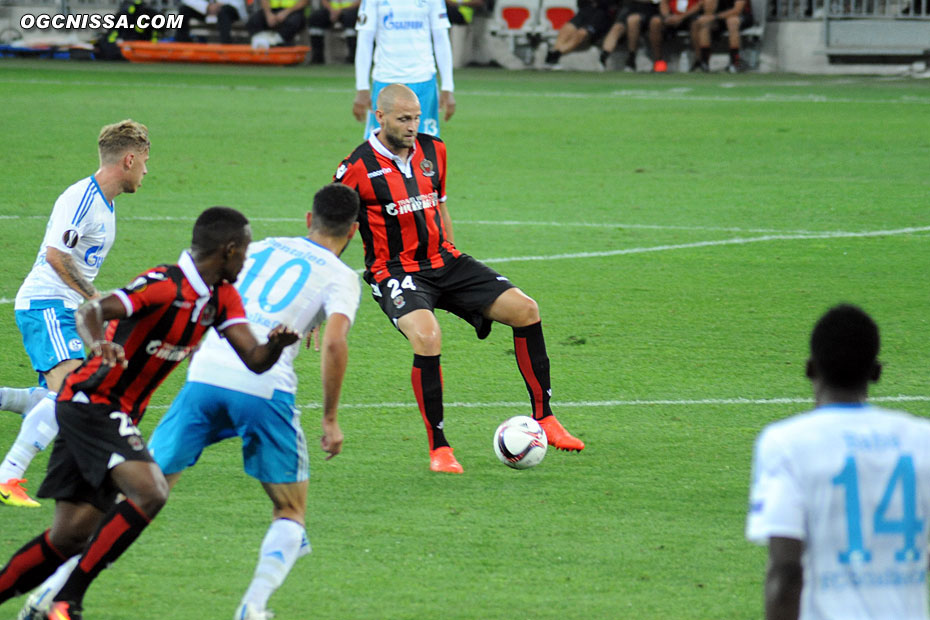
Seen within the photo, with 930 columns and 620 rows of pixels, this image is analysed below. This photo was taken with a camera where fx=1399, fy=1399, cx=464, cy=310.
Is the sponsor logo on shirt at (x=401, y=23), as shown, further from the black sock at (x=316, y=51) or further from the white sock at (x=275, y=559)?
the black sock at (x=316, y=51)

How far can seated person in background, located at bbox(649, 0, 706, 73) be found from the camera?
24.3 metres

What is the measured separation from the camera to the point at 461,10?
85.6ft

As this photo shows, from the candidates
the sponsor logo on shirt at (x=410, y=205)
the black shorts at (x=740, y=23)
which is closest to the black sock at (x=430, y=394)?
the sponsor logo on shirt at (x=410, y=205)

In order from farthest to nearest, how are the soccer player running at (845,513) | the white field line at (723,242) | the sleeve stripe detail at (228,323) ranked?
the white field line at (723,242) < the sleeve stripe detail at (228,323) < the soccer player running at (845,513)

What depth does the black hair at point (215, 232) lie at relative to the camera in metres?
4.39

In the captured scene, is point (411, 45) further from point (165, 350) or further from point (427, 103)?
point (165, 350)

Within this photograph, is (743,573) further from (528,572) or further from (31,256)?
(31,256)

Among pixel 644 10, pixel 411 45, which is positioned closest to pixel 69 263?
pixel 411 45

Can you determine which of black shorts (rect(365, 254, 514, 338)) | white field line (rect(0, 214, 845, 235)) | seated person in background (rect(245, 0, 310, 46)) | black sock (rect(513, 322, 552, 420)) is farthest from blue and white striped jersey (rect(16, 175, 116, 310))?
seated person in background (rect(245, 0, 310, 46))

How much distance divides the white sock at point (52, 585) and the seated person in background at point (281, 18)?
23.2m

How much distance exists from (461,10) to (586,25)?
2367 mm

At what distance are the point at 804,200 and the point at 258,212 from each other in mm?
5288

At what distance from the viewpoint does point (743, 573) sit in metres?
4.97

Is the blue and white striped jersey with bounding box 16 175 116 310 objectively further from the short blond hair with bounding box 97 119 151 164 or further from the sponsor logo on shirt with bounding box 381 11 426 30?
the sponsor logo on shirt with bounding box 381 11 426 30
